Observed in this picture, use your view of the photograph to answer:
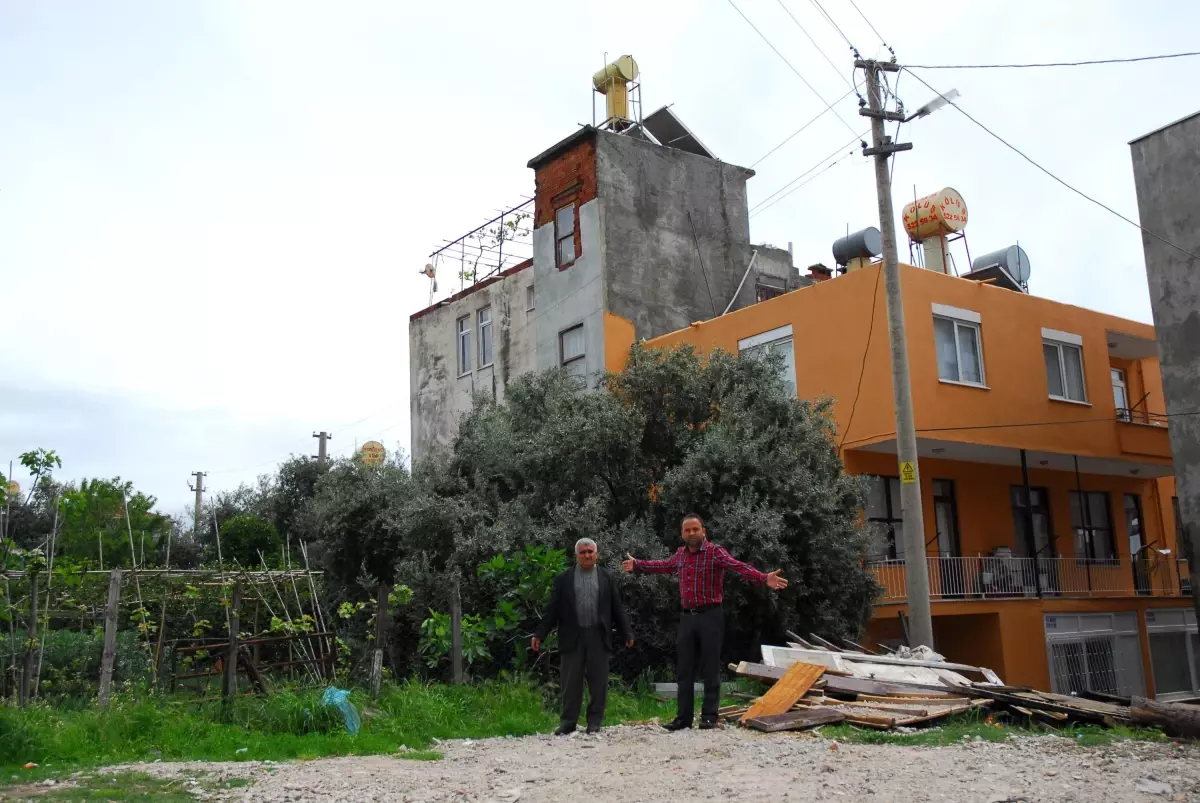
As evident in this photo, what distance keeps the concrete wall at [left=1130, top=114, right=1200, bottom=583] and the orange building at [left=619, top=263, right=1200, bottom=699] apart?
10.3 ft

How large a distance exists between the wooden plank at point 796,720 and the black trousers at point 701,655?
1.51 ft

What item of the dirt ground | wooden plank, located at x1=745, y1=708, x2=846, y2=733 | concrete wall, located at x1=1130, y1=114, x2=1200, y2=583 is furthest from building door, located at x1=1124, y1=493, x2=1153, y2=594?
the dirt ground

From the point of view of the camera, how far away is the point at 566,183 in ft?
96.3

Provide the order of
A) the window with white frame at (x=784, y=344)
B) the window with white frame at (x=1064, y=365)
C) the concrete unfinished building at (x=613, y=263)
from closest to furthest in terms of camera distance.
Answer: the window with white frame at (x=784, y=344) < the window with white frame at (x=1064, y=365) < the concrete unfinished building at (x=613, y=263)

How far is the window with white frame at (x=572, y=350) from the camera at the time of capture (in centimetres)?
2817

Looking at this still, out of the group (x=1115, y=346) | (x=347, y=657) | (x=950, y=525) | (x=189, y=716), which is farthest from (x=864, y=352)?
(x=189, y=716)

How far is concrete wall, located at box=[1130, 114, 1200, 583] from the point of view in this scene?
20.2 m

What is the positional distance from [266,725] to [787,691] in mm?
5257

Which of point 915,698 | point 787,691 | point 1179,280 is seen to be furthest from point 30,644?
point 1179,280

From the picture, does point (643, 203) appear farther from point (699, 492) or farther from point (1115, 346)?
point (699, 492)

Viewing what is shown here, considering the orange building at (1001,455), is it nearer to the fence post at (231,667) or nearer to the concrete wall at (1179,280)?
the concrete wall at (1179,280)

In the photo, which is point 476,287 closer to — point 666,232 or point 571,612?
point 666,232

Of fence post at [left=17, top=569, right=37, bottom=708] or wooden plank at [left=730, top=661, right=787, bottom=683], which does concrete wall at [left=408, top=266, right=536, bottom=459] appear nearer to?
wooden plank at [left=730, top=661, right=787, bottom=683]

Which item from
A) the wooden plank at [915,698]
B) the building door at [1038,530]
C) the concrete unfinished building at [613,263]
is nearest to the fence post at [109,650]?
the wooden plank at [915,698]
